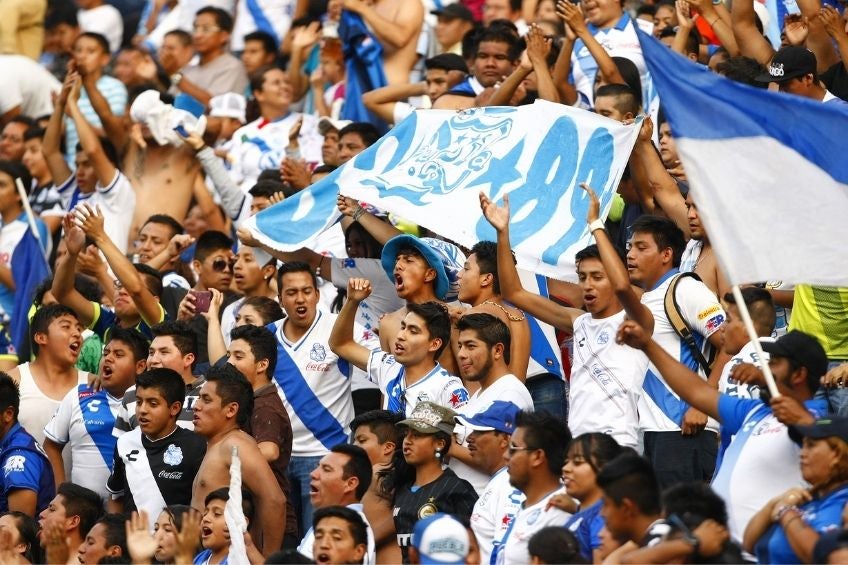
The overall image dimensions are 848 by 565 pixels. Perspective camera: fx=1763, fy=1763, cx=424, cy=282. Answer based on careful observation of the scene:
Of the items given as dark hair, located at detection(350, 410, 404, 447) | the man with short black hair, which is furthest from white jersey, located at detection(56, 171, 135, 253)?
the man with short black hair

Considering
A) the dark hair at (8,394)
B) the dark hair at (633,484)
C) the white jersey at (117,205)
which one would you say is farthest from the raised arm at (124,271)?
the dark hair at (633,484)

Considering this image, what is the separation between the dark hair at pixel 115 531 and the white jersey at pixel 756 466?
3280 millimetres

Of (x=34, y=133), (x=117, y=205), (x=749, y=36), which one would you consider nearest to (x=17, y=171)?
(x=117, y=205)

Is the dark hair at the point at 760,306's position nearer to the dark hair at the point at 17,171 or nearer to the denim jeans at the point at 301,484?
the denim jeans at the point at 301,484

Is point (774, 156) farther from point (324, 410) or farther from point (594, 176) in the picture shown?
point (324, 410)

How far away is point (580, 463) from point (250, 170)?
298 inches

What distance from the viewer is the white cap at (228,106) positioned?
1603 centimetres

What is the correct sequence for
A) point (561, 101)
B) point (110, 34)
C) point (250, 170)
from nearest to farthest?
point (561, 101) → point (250, 170) → point (110, 34)

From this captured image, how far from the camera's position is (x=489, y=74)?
13297mm

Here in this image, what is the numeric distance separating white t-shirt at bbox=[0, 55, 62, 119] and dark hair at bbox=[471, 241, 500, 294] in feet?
26.3

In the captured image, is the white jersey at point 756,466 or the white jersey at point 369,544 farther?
the white jersey at point 369,544

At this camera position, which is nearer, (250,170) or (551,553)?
(551,553)

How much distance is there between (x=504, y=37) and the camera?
1334cm

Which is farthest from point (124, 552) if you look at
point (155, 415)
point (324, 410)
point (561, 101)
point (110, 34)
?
point (110, 34)
